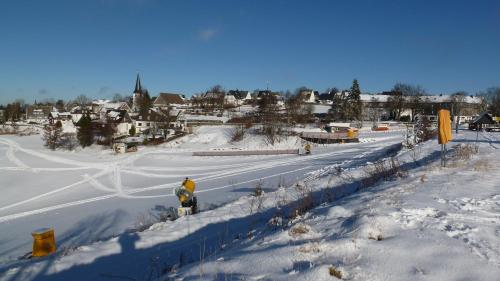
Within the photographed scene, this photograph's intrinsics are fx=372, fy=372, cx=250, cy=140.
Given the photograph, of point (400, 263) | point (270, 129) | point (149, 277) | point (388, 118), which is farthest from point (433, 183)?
point (388, 118)

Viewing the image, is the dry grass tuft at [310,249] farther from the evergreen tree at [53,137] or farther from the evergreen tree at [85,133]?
the evergreen tree at [53,137]

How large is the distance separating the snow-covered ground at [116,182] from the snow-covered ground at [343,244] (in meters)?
3.42

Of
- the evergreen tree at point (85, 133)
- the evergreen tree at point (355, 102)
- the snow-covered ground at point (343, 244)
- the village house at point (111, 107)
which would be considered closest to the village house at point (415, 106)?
the evergreen tree at point (355, 102)

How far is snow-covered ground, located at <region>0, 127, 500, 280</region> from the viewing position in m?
3.97

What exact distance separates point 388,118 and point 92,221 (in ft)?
274

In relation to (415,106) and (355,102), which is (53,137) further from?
(415,106)

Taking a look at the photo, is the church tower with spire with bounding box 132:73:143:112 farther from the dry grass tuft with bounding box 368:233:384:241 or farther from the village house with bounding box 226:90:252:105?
the dry grass tuft with bounding box 368:233:384:241

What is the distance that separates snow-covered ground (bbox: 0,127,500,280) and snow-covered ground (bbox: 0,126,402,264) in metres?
3.42

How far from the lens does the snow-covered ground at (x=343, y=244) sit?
3.97 m

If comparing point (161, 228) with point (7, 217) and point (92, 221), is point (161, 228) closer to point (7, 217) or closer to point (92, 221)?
point (92, 221)

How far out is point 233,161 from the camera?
121 ft

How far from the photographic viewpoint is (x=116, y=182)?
1140 inches

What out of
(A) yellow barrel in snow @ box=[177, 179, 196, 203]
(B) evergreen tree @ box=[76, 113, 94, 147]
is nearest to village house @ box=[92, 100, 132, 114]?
(B) evergreen tree @ box=[76, 113, 94, 147]

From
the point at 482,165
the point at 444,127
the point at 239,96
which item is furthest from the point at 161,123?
the point at 239,96
